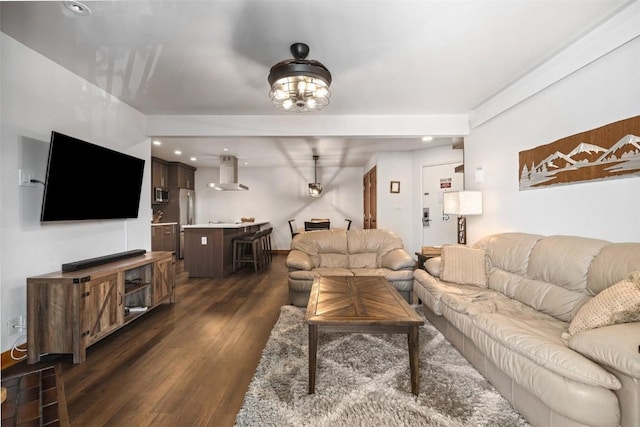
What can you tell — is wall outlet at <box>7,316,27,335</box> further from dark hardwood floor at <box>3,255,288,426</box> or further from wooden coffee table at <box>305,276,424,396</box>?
wooden coffee table at <box>305,276,424,396</box>

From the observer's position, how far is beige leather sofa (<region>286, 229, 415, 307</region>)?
11.0 ft

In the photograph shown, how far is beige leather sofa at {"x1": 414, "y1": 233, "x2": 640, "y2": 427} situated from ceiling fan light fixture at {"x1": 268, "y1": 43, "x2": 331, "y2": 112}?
6.43ft

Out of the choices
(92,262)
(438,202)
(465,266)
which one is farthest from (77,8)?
(438,202)

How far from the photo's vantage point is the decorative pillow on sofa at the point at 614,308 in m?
1.35

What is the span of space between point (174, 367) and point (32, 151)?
2171 mm

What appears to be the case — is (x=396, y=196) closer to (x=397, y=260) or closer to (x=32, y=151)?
(x=397, y=260)

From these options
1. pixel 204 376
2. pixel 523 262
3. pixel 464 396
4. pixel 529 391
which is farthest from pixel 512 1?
pixel 204 376

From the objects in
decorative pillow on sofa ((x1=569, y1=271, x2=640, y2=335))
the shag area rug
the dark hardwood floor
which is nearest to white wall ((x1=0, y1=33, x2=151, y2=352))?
the dark hardwood floor

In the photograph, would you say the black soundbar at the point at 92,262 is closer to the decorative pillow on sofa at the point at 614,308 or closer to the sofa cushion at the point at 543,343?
the sofa cushion at the point at 543,343

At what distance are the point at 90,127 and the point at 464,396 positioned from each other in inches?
162

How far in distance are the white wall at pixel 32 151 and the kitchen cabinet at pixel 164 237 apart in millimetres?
3144

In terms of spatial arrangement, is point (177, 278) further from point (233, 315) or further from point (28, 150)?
point (28, 150)

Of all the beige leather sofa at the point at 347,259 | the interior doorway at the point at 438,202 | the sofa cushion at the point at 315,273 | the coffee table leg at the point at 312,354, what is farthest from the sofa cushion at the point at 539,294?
the interior doorway at the point at 438,202

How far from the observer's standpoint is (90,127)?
9.58ft
